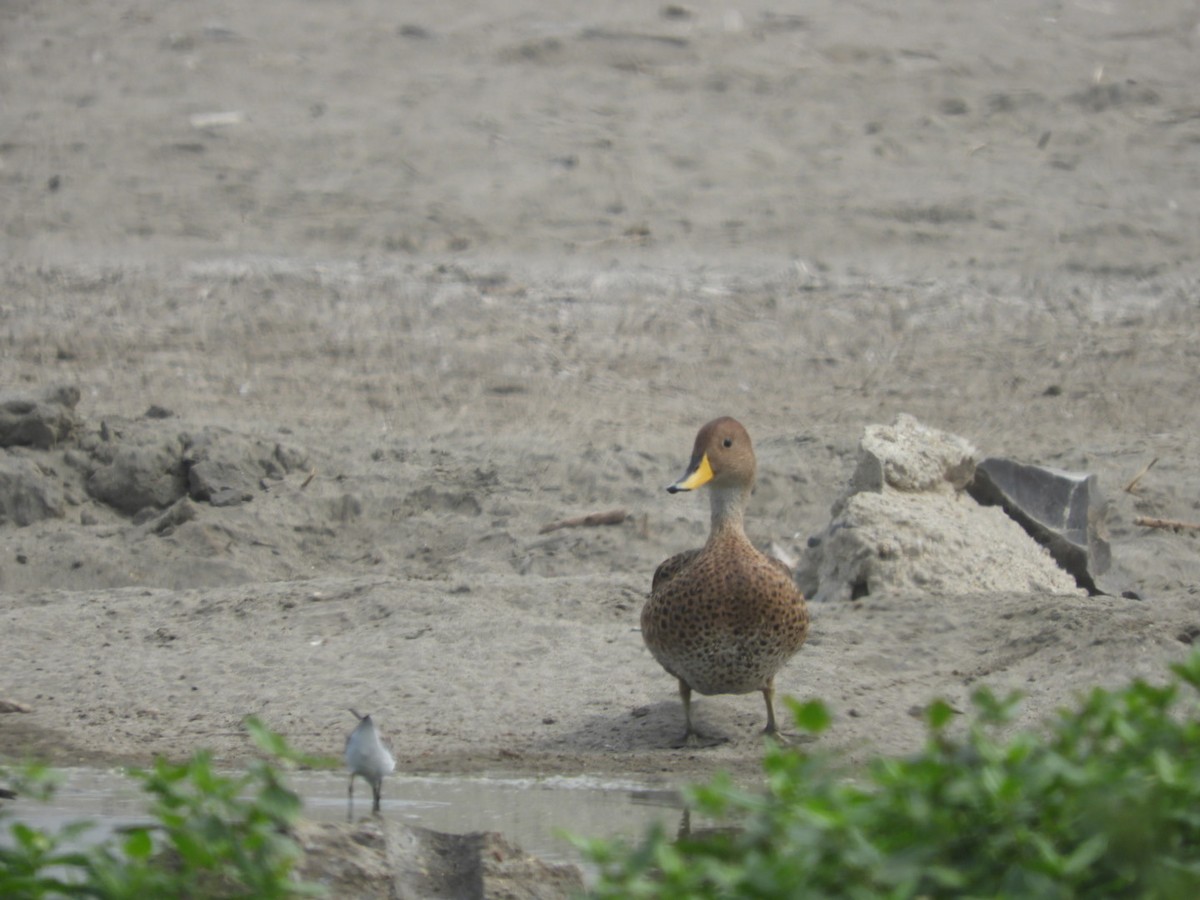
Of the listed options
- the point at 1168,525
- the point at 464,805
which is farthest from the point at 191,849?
the point at 1168,525

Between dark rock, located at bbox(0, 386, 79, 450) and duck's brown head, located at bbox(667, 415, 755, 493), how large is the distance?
11.2 ft

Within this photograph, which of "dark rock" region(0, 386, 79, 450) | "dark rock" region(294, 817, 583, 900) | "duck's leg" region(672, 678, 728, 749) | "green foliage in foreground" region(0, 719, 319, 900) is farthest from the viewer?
"dark rock" region(0, 386, 79, 450)

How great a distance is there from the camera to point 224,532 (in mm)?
7988

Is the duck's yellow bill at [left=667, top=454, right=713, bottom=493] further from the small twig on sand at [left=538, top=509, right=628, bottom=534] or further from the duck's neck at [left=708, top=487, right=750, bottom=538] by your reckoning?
the small twig on sand at [left=538, top=509, right=628, bottom=534]

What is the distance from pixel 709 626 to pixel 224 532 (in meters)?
3.04

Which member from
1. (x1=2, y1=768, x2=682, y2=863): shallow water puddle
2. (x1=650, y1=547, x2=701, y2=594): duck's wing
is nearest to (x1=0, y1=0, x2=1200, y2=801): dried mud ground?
(x1=2, y1=768, x2=682, y2=863): shallow water puddle

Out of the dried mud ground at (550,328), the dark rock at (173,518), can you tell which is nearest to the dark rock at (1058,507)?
the dried mud ground at (550,328)

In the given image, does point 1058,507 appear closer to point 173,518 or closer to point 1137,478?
point 1137,478

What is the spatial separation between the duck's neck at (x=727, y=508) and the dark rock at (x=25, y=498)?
329 cm

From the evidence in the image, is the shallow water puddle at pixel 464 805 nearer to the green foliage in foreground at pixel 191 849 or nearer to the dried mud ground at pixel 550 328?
the dried mud ground at pixel 550 328

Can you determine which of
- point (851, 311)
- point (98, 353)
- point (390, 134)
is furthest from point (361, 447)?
point (390, 134)

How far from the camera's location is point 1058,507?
748 cm

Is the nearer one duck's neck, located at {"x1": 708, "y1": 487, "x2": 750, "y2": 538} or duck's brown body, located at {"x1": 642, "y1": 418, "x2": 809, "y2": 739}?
duck's brown body, located at {"x1": 642, "y1": 418, "x2": 809, "y2": 739}

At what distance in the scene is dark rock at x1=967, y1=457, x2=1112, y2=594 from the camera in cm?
742
